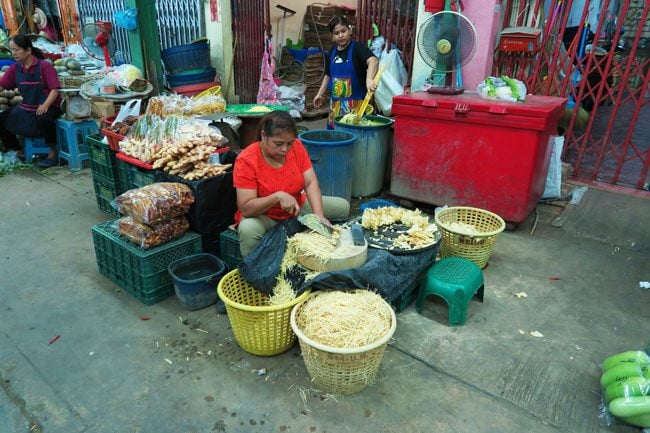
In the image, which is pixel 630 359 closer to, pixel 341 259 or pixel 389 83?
pixel 341 259

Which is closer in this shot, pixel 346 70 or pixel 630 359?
pixel 630 359

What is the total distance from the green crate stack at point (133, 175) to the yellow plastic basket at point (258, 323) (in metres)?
1.63

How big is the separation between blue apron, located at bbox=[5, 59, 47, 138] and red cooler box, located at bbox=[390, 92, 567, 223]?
493 centimetres

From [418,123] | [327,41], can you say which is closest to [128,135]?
[418,123]

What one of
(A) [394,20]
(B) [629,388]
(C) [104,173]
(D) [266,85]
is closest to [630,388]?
(B) [629,388]

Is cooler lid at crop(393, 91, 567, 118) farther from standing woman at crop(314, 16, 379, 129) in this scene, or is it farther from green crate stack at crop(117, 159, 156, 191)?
green crate stack at crop(117, 159, 156, 191)

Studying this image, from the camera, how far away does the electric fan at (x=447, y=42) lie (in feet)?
14.9

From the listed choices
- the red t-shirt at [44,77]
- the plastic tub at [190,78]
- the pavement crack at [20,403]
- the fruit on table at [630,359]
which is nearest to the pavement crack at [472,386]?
the fruit on table at [630,359]

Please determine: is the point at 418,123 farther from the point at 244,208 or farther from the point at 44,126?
the point at 44,126

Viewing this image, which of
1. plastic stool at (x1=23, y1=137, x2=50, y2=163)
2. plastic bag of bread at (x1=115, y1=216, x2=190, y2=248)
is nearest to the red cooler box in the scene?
plastic bag of bread at (x1=115, y1=216, x2=190, y2=248)

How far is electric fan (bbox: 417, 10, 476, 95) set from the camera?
14.9ft

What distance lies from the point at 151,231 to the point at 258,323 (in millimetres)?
1250

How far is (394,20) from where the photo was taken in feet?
20.6

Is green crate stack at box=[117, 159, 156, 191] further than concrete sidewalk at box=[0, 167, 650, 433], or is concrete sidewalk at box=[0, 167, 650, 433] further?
green crate stack at box=[117, 159, 156, 191]
